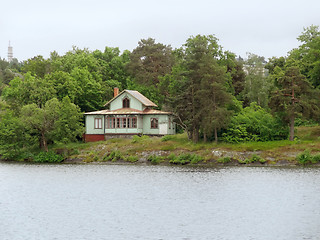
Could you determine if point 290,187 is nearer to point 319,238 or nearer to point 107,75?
point 319,238

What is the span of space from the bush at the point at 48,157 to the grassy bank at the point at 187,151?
1.10 m

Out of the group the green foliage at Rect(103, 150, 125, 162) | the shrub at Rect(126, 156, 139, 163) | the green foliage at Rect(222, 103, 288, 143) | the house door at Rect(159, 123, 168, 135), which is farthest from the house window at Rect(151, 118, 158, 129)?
the green foliage at Rect(222, 103, 288, 143)

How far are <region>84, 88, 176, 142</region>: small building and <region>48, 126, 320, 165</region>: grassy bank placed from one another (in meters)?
4.13

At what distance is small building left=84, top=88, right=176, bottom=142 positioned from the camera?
266 ft

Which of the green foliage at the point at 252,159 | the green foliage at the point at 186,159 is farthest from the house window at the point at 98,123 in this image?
the green foliage at the point at 252,159

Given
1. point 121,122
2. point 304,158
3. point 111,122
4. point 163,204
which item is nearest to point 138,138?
point 121,122

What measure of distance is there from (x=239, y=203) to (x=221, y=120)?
32.7m

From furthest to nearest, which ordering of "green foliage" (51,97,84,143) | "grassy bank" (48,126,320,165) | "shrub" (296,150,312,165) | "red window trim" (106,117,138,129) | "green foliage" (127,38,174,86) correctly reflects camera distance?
"green foliage" (127,38,174,86), "red window trim" (106,117,138,129), "green foliage" (51,97,84,143), "grassy bank" (48,126,320,165), "shrub" (296,150,312,165)

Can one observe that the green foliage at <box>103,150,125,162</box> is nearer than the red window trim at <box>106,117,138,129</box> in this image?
Yes

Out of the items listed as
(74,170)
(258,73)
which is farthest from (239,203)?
(258,73)

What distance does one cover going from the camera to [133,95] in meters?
82.9

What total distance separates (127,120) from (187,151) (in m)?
17.2

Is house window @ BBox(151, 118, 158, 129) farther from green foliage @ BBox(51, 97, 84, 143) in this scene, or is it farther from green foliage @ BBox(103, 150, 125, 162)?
green foliage @ BBox(103, 150, 125, 162)

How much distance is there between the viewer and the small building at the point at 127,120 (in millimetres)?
81062
